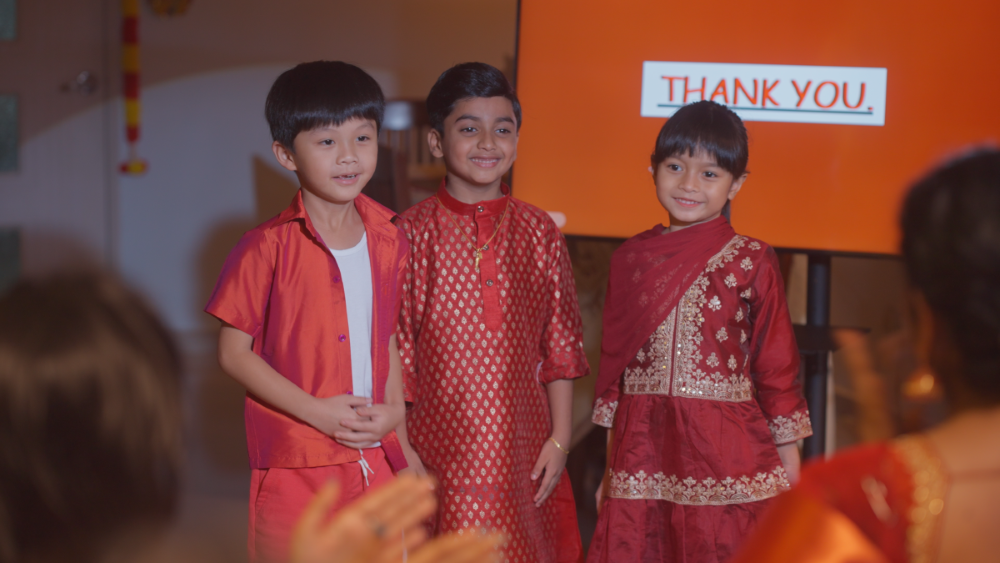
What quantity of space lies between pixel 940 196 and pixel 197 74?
14.6 feet

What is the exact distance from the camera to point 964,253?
26.1 inches

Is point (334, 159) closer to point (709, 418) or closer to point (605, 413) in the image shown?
point (605, 413)

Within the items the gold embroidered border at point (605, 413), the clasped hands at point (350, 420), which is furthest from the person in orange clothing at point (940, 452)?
the gold embroidered border at point (605, 413)

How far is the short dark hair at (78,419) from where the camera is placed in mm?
559

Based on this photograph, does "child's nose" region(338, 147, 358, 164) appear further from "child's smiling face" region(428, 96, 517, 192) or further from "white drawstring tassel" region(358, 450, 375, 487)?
"white drawstring tassel" region(358, 450, 375, 487)

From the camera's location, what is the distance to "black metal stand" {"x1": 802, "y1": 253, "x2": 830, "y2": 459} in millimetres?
2295

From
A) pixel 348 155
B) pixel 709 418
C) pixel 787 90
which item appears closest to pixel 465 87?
pixel 348 155

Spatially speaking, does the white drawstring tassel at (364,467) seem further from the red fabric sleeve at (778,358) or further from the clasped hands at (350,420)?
the red fabric sleeve at (778,358)

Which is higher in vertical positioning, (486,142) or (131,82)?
(131,82)

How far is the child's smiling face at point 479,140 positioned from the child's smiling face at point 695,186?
0.35m

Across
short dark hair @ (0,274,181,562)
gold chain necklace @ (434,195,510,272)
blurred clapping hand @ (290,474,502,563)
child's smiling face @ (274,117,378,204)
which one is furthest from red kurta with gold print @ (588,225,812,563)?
short dark hair @ (0,274,181,562)

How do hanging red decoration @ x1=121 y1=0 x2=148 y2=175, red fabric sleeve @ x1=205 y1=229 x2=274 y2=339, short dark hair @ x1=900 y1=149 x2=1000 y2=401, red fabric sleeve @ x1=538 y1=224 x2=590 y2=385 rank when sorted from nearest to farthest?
short dark hair @ x1=900 y1=149 x2=1000 y2=401 < red fabric sleeve @ x1=205 y1=229 x2=274 y2=339 < red fabric sleeve @ x1=538 y1=224 x2=590 y2=385 < hanging red decoration @ x1=121 y1=0 x2=148 y2=175

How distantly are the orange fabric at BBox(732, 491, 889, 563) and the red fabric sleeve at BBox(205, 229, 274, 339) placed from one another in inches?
36.8

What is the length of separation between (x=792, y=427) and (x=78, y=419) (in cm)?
134
